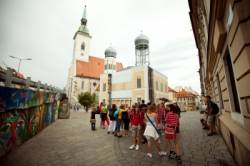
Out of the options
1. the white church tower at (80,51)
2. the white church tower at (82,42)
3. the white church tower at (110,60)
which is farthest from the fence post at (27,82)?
Result: the white church tower at (82,42)

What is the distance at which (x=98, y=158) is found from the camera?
4.27 m

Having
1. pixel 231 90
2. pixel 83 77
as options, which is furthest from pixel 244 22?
pixel 83 77

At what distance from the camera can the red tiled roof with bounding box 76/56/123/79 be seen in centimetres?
5644

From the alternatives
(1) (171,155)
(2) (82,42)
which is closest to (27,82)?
(1) (171,155)

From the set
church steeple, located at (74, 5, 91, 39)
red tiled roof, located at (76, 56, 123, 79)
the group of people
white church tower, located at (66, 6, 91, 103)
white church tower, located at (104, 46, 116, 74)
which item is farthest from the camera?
church steeple, located at (74, 5, 91, 39)

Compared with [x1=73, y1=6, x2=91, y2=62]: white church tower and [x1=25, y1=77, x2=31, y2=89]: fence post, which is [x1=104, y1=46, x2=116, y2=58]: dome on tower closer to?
[x1=73, y1=6, x2=91, y2=62]: white church tower

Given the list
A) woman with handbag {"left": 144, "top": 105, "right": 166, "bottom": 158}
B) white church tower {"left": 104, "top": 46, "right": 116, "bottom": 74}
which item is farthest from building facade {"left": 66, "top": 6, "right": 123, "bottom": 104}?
woman with handbag {"left": 144, "top": 105, "right": 166, "bottom": 158}

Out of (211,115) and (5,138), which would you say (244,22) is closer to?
(211,115)

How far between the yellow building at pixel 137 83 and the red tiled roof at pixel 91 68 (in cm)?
1787

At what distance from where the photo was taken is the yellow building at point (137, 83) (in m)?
34.4

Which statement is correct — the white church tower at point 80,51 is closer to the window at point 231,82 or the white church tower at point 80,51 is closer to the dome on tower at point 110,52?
the dome on tower at point 110,52

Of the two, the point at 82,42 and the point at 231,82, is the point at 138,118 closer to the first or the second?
the point at 231,82

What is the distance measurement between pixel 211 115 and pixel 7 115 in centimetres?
914

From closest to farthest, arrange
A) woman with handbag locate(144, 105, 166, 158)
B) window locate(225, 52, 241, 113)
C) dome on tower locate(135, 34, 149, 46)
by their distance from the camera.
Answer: window locate(225, 52, 241, 113) < woman with handbag locate(144, 105, 166, 158) < dome on tower locate(135, 34, 149, 46)
